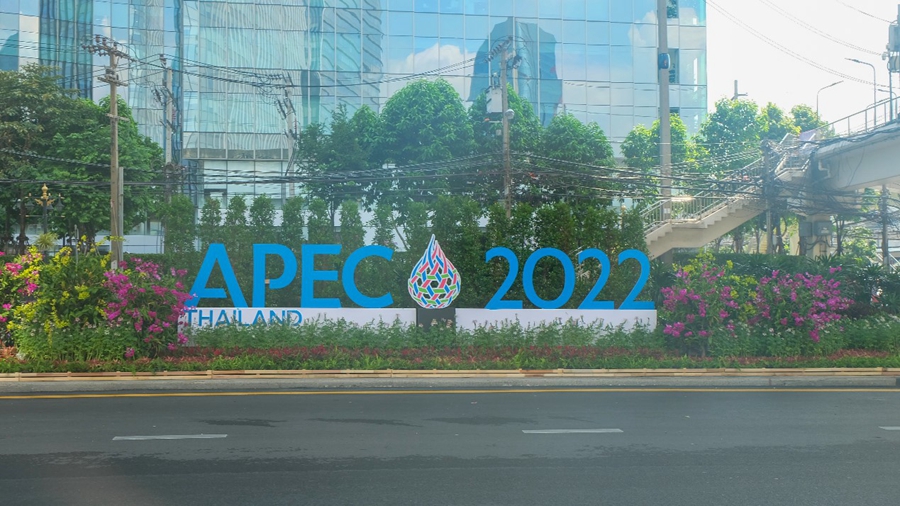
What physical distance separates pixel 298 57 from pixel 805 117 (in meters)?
35.2

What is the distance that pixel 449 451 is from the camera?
31.8ft

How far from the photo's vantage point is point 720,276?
61.0 feet

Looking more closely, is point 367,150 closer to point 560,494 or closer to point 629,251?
point 629,251

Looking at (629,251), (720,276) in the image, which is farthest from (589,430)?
(629,251)

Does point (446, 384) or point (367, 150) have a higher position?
point (367, 150)

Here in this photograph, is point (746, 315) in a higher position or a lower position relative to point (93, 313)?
lower

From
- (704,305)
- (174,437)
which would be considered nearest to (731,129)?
(704,305)

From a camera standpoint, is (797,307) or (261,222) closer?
(797,307)

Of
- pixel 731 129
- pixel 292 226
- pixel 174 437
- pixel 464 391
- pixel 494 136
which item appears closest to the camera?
pixel 174 437

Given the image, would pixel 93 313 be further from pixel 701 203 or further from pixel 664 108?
pixel 701 203

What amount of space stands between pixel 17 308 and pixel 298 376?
6482 mm

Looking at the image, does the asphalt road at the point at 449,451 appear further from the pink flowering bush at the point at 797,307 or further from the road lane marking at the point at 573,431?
the pink flowering bush at the point at 797,307

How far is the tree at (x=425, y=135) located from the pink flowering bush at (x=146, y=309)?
22.9 m

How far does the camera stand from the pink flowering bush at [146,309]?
16953 mm
